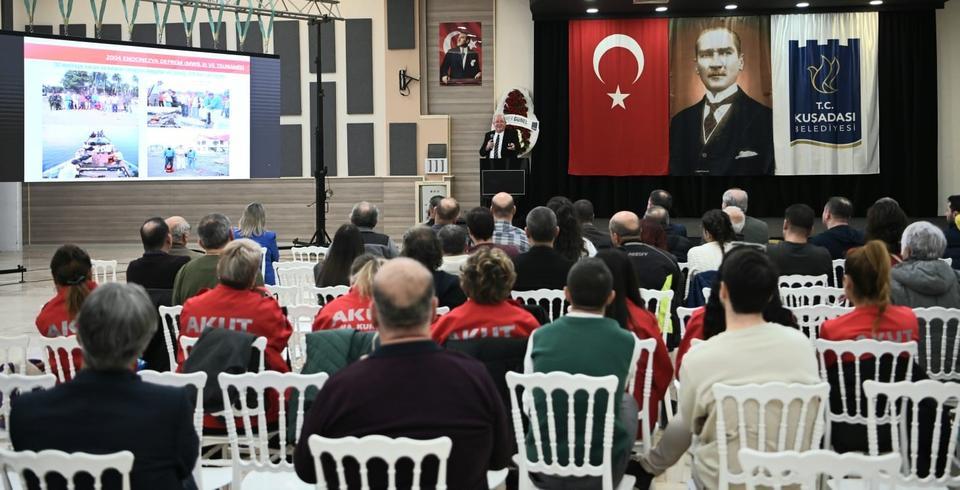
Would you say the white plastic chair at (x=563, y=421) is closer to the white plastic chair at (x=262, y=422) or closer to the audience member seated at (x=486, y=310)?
the audience member seated at (x=486, y=310)

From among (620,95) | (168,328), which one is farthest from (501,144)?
(168,328)

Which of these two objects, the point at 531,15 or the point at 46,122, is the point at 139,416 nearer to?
the point at 46,122

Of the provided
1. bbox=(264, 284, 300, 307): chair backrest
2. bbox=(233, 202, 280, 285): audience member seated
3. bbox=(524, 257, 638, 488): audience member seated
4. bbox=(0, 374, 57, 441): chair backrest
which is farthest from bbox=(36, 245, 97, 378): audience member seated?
bbox=(233, 202, 280, 285): audience member seated

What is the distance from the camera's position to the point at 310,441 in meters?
2.39

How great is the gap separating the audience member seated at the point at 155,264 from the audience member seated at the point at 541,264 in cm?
199

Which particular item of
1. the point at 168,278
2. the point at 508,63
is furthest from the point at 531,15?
the point at 168,278

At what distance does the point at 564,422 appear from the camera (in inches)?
127

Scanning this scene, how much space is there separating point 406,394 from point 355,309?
→ 161cm

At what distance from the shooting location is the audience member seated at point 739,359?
9.71 ft

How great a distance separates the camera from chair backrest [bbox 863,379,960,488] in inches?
114

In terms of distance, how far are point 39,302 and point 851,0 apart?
35.5 ft

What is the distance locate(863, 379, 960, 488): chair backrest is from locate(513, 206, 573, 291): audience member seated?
197 centimetres

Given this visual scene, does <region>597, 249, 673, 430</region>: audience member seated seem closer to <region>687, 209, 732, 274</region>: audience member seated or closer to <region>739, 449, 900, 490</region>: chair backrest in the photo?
<region>739, 449, 900, 490</region>: chair backrest

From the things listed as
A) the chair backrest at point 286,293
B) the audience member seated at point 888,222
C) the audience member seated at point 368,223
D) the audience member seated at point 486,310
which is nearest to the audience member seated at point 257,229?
the audience member seated at point 368,223
